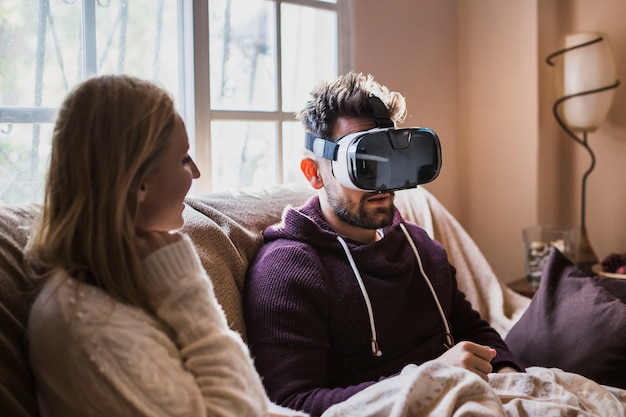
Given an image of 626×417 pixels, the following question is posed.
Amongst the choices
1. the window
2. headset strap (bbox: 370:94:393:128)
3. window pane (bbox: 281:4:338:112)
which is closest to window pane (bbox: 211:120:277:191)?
the window

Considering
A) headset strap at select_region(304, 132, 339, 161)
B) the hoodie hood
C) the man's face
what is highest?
headset strap at select_region(304, 132, 339, 161)

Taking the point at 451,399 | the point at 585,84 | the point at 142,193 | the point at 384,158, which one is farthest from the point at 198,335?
the point at 585,84

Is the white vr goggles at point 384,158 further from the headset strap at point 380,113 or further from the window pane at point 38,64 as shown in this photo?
the window pane at point 38,64

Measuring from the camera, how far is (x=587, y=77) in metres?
2.72

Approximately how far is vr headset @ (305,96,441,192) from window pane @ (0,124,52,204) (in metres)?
0.66

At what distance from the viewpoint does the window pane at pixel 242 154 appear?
219cm

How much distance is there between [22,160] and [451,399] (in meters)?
1.11

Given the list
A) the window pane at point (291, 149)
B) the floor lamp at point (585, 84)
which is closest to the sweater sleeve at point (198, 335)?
the window pane at point (291, 149)

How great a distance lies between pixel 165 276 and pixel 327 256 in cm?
67

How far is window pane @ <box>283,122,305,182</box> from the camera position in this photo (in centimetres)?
238

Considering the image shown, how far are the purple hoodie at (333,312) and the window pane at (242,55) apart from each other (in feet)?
1.87

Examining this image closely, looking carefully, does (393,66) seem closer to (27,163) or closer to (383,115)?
(383,115)

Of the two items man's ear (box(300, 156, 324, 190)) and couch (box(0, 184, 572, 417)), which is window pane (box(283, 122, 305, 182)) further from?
man's ear (box(300, 156, 324, 190))

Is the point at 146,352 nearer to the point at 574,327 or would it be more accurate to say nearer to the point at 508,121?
Answer: the point at 574,327
